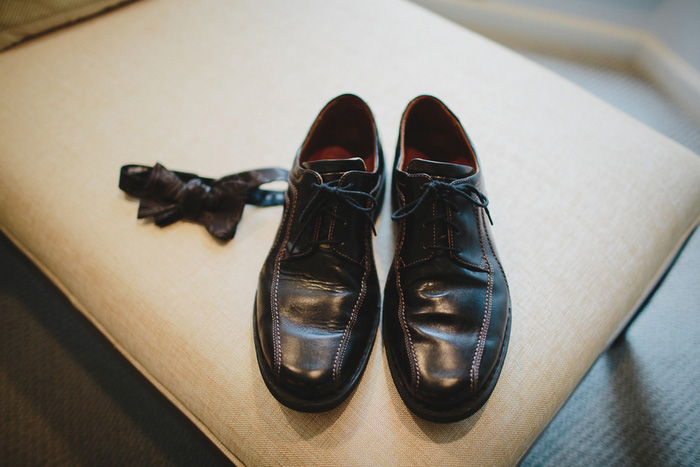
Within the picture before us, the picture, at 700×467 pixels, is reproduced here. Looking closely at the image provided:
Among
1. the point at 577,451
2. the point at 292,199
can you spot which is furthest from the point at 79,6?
the point at 577,451

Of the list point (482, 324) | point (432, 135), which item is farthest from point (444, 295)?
point (432, 135)

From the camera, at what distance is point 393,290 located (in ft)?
2.02

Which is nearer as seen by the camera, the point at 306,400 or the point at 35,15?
the point at 306,400

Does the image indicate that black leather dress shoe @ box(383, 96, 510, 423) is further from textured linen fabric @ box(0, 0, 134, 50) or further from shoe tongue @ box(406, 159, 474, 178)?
textured linen fabric @ box(0, 0, 134, 50)

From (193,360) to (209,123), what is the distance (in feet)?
1.82

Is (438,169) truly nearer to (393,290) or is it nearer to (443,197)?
(443,197)

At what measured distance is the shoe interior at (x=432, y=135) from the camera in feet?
2.37

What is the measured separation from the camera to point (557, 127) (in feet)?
2.81

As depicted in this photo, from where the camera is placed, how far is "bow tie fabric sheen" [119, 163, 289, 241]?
72 cm

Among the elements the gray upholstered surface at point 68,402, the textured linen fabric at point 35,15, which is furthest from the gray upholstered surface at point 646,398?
the textured linen fabric at point 35,15

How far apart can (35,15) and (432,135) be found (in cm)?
109

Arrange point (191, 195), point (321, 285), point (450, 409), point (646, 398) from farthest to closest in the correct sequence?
point (646, 398), point (191, 195), point (321, 285), point (450, 409)

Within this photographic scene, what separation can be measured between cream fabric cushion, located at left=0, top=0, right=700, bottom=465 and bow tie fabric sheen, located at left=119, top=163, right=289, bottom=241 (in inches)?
1.2

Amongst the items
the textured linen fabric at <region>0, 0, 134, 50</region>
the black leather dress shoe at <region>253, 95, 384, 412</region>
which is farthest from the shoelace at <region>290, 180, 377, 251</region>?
the textured linen fabric at <region>0, 0, 134, 50</region>
